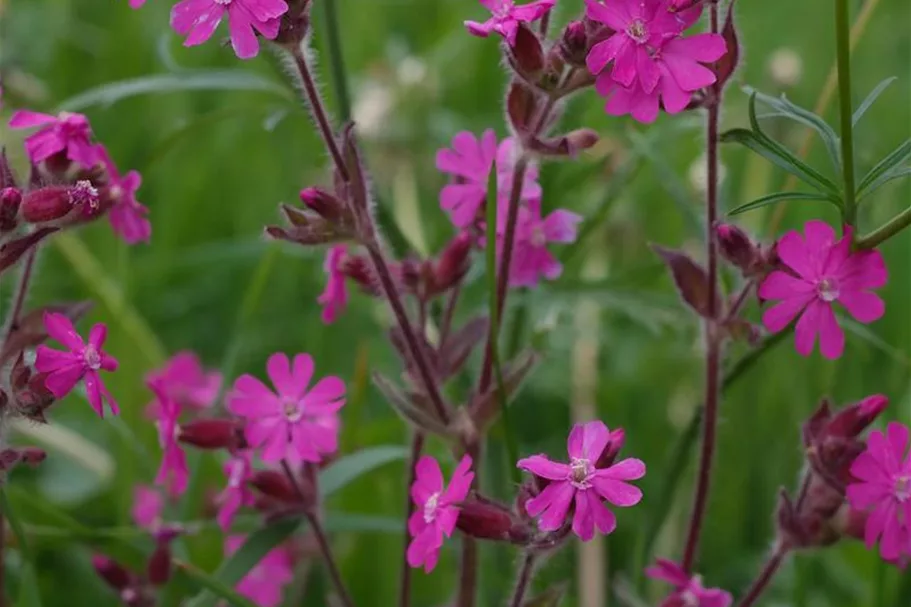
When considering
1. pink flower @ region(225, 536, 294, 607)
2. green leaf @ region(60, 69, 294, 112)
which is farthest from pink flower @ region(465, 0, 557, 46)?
pink flower @ region(225, 536, 294, 607)

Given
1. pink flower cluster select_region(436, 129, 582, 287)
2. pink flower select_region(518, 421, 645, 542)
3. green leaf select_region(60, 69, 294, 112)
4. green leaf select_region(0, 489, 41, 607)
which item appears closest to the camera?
pink flower select_region(518, 421, 645, 542)

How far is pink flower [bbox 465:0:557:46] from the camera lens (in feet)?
2.67

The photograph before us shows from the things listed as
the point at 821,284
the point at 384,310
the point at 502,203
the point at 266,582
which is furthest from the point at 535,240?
the point at 384,310

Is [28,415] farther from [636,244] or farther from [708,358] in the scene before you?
[636,244]

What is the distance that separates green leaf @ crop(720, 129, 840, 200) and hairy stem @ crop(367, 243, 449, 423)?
27cm

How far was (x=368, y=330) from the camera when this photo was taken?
2.00 meters

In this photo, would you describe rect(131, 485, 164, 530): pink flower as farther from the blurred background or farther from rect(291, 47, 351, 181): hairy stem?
rect(291, 47, 351, 181): hairy stem

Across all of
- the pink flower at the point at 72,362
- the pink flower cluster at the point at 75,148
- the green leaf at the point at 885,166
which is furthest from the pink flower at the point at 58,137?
the green leaf at the point at 885,166

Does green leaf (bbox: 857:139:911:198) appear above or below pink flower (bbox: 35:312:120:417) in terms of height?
above

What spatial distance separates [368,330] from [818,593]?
2.68 feet

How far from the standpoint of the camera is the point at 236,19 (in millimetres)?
815

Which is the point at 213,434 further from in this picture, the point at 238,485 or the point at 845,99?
the point at 845,99

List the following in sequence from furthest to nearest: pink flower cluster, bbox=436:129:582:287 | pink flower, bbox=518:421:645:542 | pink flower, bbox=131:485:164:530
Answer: pink flower, bbox=131:485:164:530 < pink flower cluster, bbox=436:129:582:287 < pink flower, bbox=518:421:645:542

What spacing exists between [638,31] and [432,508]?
1.15ft
